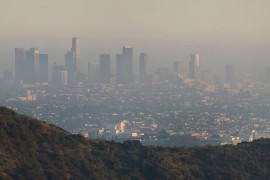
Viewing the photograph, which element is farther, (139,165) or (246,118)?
(246,118)

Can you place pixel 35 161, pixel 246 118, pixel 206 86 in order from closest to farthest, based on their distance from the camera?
pixel 35 161, pixel 246 118, pixel 206 86

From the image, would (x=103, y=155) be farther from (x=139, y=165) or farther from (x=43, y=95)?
(x=43, y=95)

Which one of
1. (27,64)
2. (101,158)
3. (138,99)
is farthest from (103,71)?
(101,158)

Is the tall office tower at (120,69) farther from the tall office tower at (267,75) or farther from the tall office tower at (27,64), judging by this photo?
the tall office tower at (267,75)

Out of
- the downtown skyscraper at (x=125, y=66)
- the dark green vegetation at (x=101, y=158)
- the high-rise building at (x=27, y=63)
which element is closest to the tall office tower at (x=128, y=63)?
the downtown skyscraper at (x=125, y=66)

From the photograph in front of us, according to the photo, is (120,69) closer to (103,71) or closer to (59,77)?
(103,71)

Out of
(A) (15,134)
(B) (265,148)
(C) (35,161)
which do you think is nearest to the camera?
(C) (35,161)

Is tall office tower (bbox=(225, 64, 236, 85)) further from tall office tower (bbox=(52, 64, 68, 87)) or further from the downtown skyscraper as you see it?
tall office tower (bbox=(52, 64, 68, 87))

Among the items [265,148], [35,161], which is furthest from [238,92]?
[35,161]
